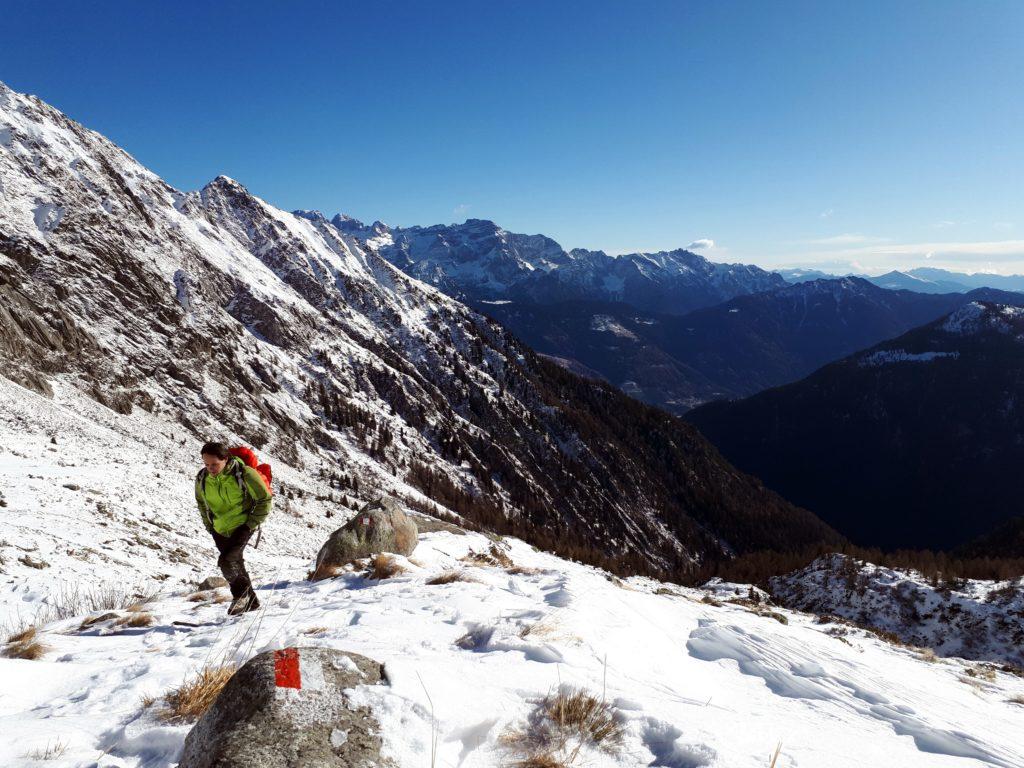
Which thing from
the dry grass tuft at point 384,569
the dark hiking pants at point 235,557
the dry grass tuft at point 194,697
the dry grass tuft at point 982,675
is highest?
the dry grass tuft at point 194,697

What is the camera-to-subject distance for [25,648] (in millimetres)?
6234

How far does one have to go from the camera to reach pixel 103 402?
2101 inches

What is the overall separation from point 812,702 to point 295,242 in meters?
191

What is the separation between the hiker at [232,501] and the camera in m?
8.42

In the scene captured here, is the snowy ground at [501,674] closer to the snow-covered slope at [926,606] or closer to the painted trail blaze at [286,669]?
the painted trail blaze at [286,669]

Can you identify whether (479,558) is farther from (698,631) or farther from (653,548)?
(653,548)

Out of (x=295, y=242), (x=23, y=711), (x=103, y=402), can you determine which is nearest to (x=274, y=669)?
(x=23, y=711)

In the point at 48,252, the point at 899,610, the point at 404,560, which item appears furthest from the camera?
the point at 48,252

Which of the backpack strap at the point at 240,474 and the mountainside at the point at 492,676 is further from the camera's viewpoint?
the backpack strap at the point at 240,474

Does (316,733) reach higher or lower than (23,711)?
higher

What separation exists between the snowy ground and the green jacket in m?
1.58

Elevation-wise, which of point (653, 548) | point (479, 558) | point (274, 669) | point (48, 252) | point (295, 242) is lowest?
point (653, 548)

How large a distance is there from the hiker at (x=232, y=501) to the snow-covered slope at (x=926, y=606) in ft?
90.4

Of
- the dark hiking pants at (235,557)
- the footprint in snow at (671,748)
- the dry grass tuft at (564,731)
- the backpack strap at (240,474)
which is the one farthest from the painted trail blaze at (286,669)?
the dark hiking pants at (235,557)
